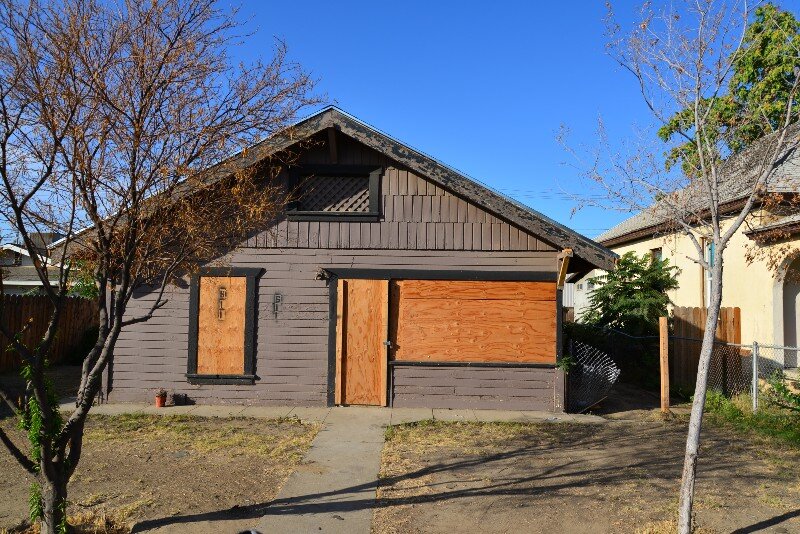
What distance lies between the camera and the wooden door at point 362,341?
413 inches

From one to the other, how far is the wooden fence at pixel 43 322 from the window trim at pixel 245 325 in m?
4.61

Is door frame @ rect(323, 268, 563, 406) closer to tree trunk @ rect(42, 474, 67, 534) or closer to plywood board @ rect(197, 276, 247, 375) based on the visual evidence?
plywood board @ rect(197, 276, 247, 375)

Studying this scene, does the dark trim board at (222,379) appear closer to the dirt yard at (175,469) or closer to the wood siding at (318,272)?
the wood siding at (318,272)

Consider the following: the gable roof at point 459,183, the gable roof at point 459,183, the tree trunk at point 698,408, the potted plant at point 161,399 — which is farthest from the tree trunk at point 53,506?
A: the gable roof at point 459,183

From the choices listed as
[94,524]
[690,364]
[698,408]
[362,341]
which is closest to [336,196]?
[362,341]

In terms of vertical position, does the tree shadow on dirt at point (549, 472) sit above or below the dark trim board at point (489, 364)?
below

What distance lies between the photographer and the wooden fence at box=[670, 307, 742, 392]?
12498 mm

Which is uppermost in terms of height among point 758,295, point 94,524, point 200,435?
point 758,295

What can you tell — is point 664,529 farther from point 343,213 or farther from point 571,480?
point 343,213

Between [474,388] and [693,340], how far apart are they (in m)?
5.50

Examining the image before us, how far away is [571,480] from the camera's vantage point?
6668 millimetres

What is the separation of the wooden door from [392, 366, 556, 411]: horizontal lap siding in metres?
0.37

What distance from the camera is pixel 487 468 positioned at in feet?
23.3

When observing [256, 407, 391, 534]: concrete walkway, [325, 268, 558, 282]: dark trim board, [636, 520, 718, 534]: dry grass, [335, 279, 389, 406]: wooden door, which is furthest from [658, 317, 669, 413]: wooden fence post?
[636, 520, 718, 534]: dry grass
